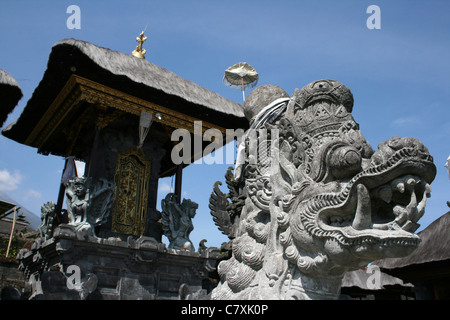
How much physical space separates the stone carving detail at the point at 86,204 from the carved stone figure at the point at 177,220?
5.15 feet

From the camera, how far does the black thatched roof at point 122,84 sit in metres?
9.24

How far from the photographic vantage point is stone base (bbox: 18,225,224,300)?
7547 millimetres

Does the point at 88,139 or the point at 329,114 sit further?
the point at 88,139

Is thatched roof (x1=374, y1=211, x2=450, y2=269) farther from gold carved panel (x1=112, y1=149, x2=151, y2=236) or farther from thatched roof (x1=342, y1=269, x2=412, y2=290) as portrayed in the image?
gold carved panel (x1=112, y1=149, x2=151, y2=236)

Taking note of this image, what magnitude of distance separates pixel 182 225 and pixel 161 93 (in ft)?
11.8

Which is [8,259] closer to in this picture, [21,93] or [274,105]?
[21,93]

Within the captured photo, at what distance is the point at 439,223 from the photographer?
320 inches

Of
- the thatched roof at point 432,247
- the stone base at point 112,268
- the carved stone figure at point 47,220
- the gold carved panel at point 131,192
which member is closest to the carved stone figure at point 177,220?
the stone base at point 112,268

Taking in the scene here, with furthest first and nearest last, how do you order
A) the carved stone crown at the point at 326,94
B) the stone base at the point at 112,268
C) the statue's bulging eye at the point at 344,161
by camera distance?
the stone base at the point at 112,268
the carved stone crown at the point at 326,94
the statue's bulging eye at the point at 344,161

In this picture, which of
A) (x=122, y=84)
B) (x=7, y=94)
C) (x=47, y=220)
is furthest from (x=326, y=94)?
(x=47, y=220)

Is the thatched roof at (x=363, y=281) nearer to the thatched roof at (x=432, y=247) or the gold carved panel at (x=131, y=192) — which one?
the thatched roof at (x=432, y=247)

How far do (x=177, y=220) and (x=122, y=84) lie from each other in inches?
154

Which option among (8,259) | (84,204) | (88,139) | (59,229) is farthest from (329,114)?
(8,259)
